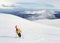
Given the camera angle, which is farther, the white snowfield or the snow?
the snow

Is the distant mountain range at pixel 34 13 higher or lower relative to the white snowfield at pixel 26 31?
higher

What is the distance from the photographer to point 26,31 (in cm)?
111

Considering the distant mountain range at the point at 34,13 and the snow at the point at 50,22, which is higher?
the distant mountain range at the point at 34,13

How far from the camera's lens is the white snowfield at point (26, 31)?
98 cm

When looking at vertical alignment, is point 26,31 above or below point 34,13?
below

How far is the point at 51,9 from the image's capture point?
1224 mm

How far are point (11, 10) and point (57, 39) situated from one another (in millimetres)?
416

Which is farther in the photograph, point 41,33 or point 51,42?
point 41,33

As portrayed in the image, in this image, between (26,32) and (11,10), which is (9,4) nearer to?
(11,10)

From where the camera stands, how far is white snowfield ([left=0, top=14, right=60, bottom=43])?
98 centimetres

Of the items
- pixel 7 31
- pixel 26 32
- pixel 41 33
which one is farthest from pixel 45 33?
pixel 7 31

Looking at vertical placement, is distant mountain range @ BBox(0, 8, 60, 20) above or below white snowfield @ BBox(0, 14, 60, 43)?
above

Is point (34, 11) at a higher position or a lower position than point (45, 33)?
higher

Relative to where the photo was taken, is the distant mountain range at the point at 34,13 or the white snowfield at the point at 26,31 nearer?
the white snowfield at the point at 26,31
